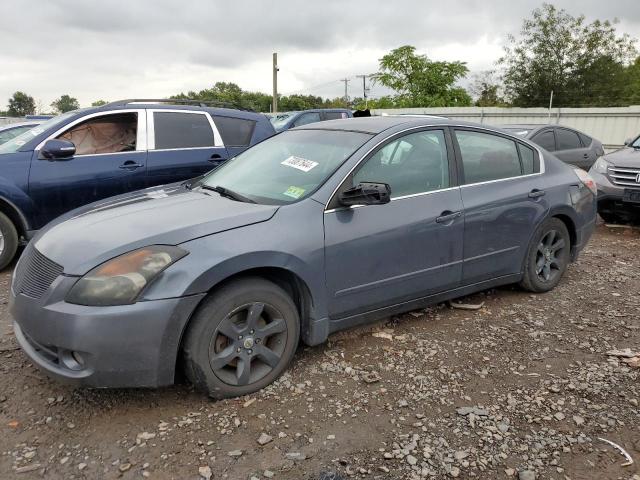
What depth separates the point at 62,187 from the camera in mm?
5160

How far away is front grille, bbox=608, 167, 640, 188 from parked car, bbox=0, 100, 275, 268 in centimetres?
491

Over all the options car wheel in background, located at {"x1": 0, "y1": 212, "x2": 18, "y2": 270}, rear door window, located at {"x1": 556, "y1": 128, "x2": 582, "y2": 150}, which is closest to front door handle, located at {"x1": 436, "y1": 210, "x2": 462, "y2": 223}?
car wheel in background, located at {"x1": 0, "y1": 212, "x2": 18, "y2": 270}

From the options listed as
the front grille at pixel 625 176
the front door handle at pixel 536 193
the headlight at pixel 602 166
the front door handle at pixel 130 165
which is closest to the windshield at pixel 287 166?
the front door handle at pixel 536 193

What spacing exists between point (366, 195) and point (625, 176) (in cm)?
552

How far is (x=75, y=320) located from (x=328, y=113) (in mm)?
12130

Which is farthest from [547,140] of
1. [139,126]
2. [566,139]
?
[139,126]

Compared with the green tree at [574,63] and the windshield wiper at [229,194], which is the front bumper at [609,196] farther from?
the green tree at [574,63]

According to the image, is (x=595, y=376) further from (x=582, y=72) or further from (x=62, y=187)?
(x=582, y=72)

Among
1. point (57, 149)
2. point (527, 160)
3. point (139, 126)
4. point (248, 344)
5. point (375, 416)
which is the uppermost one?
point (139, 126)

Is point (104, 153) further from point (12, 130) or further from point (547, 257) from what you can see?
point (12, 130)

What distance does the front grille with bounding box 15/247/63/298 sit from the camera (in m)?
2.62

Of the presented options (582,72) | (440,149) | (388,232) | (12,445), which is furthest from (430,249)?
(582,72)

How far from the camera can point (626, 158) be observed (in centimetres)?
714

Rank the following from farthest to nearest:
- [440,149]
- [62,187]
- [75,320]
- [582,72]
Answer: [582,72] → [62,187] → [440,149] → [75,320]
